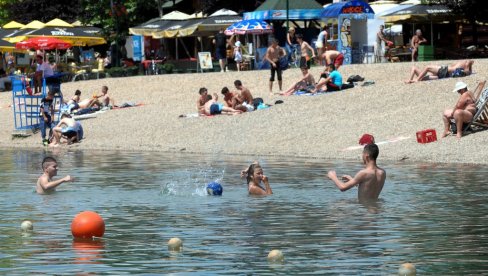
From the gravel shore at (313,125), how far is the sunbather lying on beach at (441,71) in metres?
0.41

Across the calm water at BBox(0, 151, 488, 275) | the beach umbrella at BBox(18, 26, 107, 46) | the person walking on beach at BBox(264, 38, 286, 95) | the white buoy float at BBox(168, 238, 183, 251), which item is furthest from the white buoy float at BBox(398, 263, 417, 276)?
the beach umbrella at BBox(18, 26, 107, 46)

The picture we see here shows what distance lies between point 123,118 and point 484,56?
A: 12451mm

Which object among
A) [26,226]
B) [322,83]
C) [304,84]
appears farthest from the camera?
[304,84]

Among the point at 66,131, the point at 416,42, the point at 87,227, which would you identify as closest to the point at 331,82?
the point at 416,42

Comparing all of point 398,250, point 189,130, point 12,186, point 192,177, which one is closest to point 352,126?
point 189,130

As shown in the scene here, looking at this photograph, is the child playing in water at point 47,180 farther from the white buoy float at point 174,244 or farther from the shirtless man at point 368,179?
the white buoy float at point 174,244

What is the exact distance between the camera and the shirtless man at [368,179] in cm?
1783

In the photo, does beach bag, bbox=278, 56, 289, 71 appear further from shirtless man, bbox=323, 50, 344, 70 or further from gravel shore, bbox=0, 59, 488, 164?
shirtless man, bbox=323, 50, 344, 70

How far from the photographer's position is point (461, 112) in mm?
26000

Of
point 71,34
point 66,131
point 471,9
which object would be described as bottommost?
point 66,131

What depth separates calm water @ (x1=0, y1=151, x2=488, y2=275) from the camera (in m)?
13.0

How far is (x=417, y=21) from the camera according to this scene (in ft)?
141

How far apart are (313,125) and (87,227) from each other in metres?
16.1

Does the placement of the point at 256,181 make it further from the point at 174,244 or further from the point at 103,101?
the point at 103,101
